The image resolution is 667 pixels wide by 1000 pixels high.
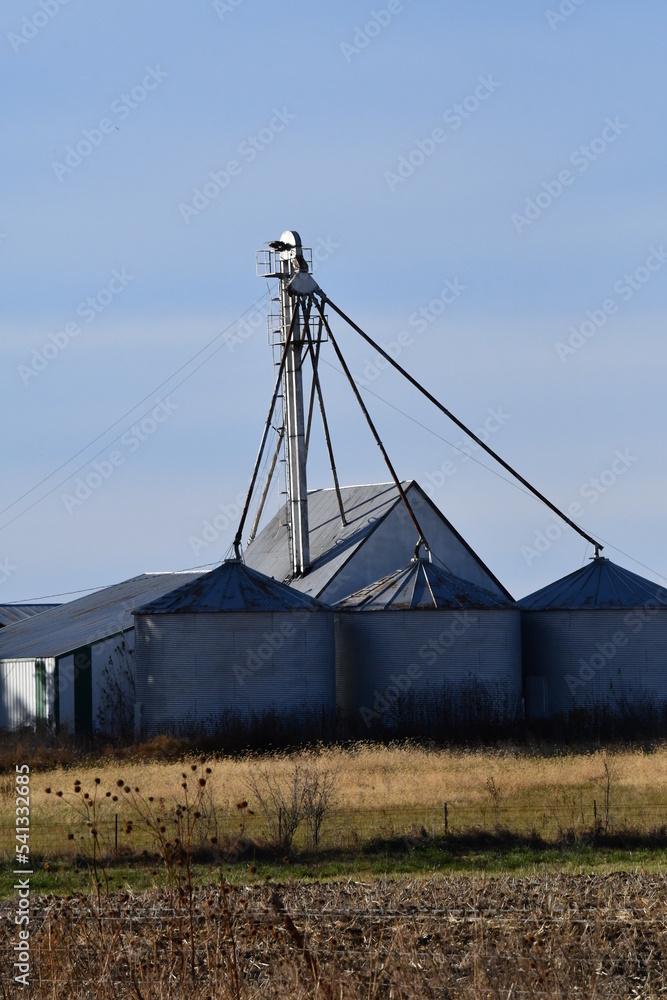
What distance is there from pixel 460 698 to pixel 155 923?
2562 centimetres

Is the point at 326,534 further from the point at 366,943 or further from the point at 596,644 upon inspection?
the point at 366,943

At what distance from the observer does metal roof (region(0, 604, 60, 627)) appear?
67750mm

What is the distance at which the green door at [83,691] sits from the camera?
40.2m

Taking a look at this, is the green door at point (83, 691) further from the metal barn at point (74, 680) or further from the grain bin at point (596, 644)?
the grain bin at point (596, 644)

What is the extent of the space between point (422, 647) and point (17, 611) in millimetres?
36355

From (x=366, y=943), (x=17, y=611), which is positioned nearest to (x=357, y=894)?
(x=366, y=943)

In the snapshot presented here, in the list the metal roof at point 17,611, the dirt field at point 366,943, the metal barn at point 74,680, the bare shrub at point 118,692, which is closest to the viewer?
the dirt field at point 366,943

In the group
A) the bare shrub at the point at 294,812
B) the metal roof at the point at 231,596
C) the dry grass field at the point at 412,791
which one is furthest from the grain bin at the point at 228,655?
the bare shrub at the point at 294,812

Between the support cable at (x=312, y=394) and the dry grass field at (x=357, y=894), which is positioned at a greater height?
the support cable at (x=312, y=394)

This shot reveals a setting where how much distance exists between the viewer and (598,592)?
134 ft

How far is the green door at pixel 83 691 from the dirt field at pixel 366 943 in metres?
26.0

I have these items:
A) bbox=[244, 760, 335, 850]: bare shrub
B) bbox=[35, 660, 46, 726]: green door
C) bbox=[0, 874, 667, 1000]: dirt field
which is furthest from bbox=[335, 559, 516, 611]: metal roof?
bbox=[0, 874, 667, 1000]: dirt field

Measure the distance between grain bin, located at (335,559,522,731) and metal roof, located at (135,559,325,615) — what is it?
1.81 metres

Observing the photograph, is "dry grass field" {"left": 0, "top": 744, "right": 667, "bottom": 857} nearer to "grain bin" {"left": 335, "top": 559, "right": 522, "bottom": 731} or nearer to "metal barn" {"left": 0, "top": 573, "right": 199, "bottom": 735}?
"grain bin" {"left": 335, "top": 559, "right": 522, "bottom": 731}
